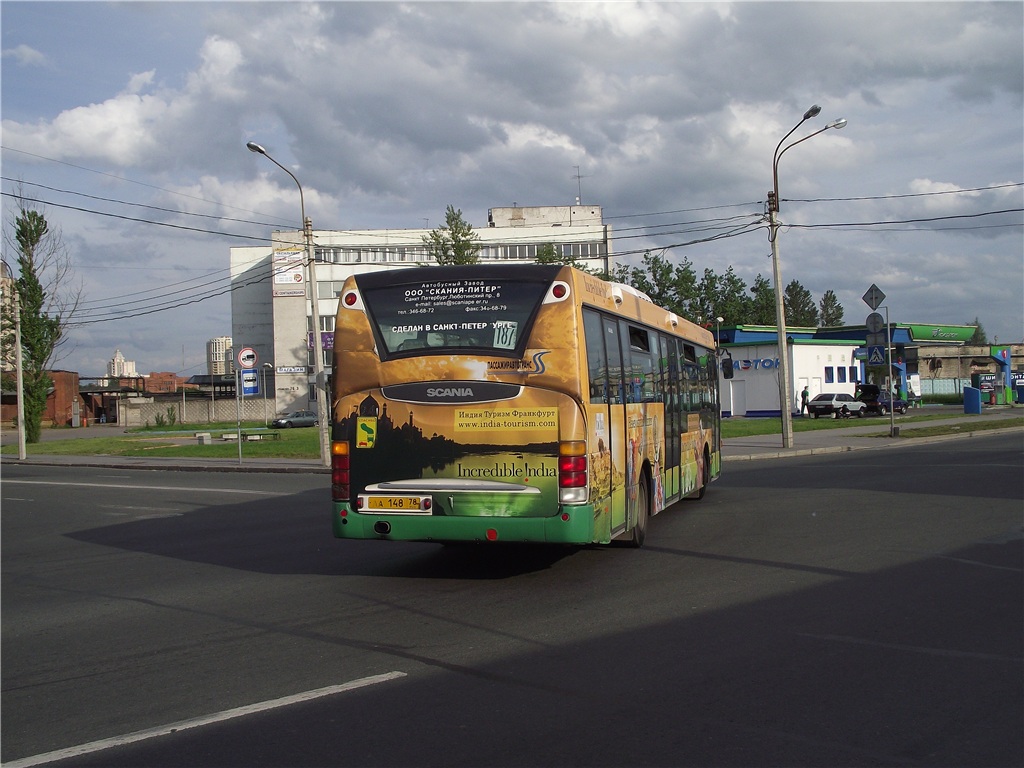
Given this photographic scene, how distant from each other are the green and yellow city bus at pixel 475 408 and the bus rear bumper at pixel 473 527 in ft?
0.03

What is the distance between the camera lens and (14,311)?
143ft

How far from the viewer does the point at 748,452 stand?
27.5 meters

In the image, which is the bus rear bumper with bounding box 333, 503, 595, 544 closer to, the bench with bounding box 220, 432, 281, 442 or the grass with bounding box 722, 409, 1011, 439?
the grass with bounding box 722, 409, 1011, 439

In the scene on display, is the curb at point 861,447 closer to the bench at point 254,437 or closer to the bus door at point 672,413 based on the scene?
the bus door at point 672,413

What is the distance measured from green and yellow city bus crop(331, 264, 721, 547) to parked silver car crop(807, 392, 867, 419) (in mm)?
41843

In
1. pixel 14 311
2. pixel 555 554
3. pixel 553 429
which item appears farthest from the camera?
pixel 14 311

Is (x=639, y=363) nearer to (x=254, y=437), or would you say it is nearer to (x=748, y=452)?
(x=748, y=452)

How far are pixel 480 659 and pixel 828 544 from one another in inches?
238

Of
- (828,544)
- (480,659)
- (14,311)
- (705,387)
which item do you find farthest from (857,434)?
(14,311)

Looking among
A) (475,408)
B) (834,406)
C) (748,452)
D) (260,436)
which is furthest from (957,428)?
(475,408)

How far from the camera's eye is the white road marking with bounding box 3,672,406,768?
4871mm

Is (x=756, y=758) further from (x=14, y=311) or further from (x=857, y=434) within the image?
(x=14, y=311)

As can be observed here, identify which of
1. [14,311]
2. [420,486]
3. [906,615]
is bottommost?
[906,615]

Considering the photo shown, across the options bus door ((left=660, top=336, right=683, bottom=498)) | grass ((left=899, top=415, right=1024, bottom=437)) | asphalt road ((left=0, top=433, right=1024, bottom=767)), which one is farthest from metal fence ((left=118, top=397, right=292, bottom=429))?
asphalt road ((left=0, top=433, right=1024, bottom=767))
